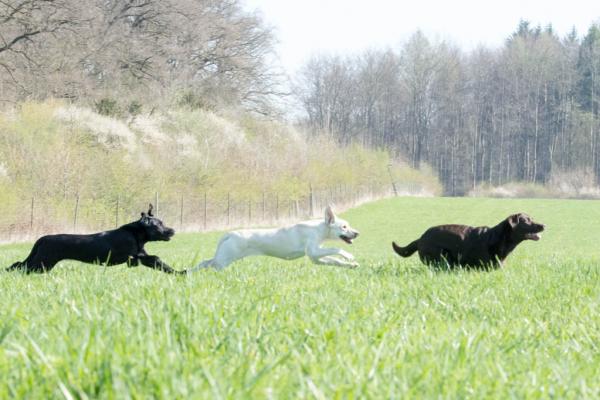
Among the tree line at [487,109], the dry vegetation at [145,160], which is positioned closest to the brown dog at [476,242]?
the dry vegetation at [145,160]

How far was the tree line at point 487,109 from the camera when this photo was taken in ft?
312

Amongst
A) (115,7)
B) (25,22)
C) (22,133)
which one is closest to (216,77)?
(115,7)

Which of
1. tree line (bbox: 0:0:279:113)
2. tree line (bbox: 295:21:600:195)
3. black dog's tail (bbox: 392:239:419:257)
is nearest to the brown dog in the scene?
black dog's tail (bbox: 392:239:419:257)

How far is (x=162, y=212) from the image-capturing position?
37.0 metres

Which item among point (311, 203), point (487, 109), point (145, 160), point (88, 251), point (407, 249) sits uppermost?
point (487, 109)

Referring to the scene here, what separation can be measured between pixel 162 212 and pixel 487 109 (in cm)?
6988

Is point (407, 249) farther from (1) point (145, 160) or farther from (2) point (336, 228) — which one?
(1) point (145, 160)

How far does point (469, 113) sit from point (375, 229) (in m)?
59.4

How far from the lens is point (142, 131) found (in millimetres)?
46344

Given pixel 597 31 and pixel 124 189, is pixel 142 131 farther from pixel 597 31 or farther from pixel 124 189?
pixel 597 31

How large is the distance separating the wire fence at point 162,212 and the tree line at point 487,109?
46.4 metres

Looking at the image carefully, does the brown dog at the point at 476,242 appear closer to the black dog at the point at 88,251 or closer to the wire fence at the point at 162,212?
the black dog at the point at 88,251

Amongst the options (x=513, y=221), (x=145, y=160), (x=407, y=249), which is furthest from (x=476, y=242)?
(x=145, y=160)

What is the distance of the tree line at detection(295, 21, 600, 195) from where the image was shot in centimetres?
9519
